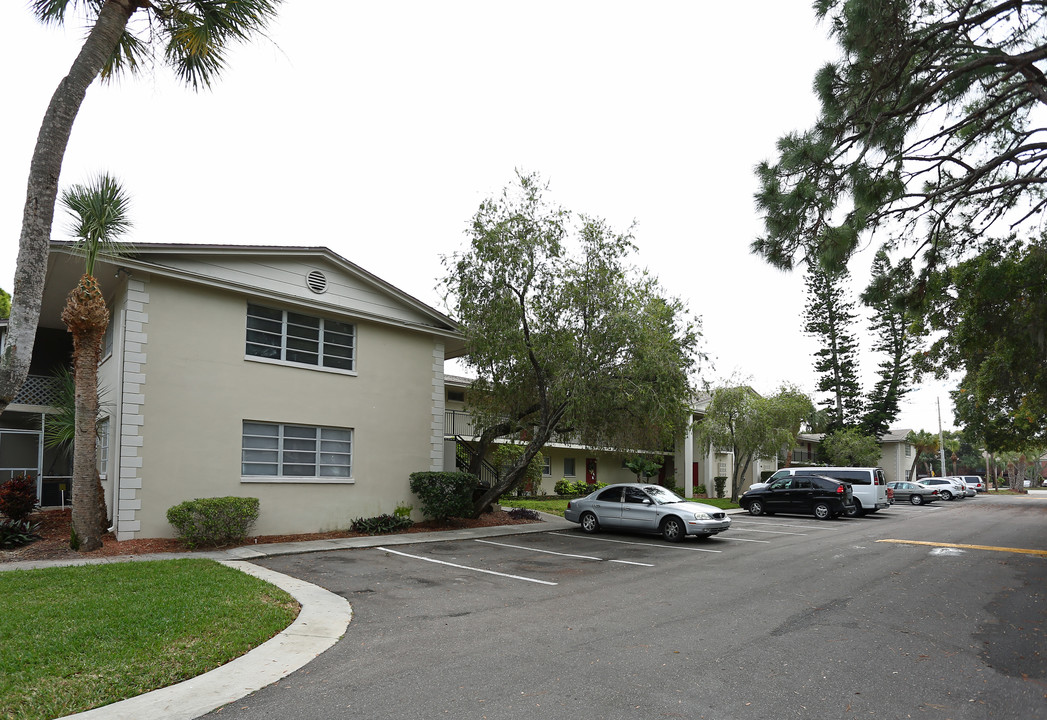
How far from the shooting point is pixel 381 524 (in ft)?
54.0

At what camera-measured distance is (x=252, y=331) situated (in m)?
15.3

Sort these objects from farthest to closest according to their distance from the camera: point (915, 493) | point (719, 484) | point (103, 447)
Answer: point (719, 484)
point (915, 493)
point (103, 447)

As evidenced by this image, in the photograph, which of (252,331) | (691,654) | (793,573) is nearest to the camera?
(691,654)

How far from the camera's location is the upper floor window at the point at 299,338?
15.4 metres

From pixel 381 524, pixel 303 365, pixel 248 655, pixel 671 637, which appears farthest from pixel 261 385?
pixel 671 637

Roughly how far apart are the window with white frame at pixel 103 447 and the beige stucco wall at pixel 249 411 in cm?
221

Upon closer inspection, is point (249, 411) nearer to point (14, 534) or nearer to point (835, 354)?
point (14, 534)

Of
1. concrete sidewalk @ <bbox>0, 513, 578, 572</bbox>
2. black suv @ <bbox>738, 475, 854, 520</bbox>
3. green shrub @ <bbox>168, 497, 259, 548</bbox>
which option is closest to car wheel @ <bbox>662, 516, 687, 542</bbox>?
concrete sidewalk @ <bbox>0, 513, 578, 572</bbox>

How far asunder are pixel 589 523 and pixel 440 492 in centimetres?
413

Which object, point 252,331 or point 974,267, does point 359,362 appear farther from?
point 974,267

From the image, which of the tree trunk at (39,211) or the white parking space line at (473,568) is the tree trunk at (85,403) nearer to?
the white parking space line at (473,568)

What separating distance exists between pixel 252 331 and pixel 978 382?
18663 millimetres

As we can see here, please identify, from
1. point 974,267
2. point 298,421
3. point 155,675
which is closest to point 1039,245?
point 974,267

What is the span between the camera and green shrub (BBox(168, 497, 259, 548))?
506 inches
